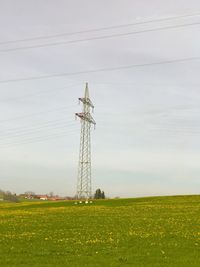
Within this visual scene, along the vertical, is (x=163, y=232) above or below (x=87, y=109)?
below

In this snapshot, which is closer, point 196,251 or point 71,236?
point 196,251

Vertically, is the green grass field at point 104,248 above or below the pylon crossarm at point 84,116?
below

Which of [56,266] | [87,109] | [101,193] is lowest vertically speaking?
[56,266]

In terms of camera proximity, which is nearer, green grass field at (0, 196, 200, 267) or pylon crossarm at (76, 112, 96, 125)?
green grass field at (0, 196, 200, 267)

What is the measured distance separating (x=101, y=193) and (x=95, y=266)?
474ft

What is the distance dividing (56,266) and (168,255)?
485 cm

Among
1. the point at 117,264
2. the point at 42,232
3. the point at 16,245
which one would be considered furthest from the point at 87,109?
the point at 117,264

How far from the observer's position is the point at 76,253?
20.5 m

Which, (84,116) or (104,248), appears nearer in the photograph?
(104,248)

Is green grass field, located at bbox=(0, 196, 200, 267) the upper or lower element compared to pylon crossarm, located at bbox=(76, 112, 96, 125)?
lower

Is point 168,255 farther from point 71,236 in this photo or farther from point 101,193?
point 101,193

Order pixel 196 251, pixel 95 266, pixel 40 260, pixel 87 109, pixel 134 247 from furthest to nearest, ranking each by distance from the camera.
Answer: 1. pixel 87 109
2. pixel 134 247
3. pixel 196 251
4. pixel 40 260
5. pixel 95 266

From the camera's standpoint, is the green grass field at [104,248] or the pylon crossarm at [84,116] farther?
the pylon crossarm at [84,116]

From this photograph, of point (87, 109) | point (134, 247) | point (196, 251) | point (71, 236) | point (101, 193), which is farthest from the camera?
point (101, 193)
